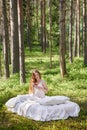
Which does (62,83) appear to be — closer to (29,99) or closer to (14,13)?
(29,99)

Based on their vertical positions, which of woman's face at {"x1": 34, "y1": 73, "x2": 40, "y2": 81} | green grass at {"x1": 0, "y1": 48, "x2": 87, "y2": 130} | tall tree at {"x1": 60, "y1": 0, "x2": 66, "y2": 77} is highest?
tall tree at {"x1": 60, "y1": 0, "x2": 66, "y2": 77}

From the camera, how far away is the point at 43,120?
1073cm

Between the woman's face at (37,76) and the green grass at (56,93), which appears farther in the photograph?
the woman's face at (37,76)

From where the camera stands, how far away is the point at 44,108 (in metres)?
11.1

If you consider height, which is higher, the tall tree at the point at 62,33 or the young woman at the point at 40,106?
the tall tree at the point at 62,33

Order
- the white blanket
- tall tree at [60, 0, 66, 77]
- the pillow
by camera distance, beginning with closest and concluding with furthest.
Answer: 1. the white blanket
2. the pillow
3. tall tree at [60, 0, 66, 77]

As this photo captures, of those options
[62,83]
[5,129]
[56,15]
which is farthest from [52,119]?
[56,15]

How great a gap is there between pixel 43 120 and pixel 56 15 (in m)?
33.7

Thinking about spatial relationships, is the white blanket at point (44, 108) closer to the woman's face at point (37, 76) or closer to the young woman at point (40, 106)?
the young woman at point (40, 106)

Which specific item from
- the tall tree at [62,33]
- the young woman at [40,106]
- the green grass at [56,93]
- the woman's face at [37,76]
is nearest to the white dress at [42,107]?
the young woman at [40,106]

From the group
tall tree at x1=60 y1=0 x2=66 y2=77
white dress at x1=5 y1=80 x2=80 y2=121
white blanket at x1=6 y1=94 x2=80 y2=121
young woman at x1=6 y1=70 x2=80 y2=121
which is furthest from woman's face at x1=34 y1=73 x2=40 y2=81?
tall tree at x1=60 y1=0 x2=66 y2=77

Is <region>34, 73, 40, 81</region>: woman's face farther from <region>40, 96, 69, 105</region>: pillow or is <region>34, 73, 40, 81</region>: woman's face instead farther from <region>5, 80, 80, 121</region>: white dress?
<region>40, 96, 69, 105</region>: pillow

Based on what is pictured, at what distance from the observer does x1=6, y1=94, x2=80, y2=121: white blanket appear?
10914 mm

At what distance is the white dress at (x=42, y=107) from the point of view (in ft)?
35.8
